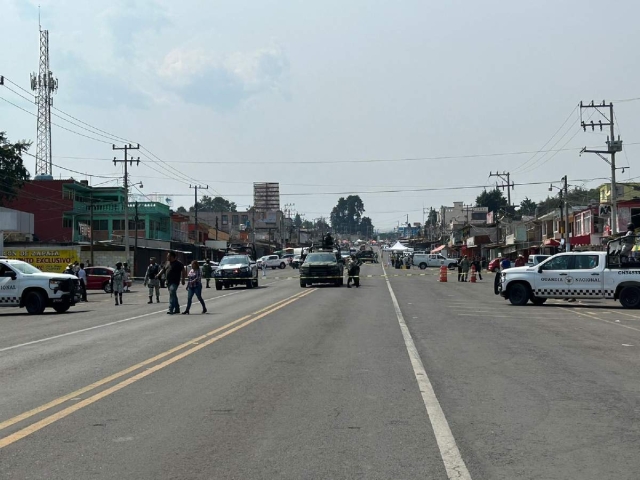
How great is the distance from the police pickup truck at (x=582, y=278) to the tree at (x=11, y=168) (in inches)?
1944

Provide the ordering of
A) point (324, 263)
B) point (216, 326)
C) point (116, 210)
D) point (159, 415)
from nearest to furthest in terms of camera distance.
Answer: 1. point (159, 415)
2. point (216, 326)
3. point (324, 263)
4. point (116, 210)

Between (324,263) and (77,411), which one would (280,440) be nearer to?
(77,411)

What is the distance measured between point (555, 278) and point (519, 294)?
59.2 inches

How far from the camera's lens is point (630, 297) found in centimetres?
2608

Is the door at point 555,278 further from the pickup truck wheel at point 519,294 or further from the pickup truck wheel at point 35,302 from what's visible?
the pickup truck wheel at point 35,302

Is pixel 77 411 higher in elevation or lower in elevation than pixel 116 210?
lower

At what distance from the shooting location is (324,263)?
143ft

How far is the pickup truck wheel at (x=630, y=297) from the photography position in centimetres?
2592

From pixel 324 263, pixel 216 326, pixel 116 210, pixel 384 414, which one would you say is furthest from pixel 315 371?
pixel 116 210

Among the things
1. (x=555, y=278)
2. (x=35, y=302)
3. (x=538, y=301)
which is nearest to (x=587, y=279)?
(x=555, y=278)

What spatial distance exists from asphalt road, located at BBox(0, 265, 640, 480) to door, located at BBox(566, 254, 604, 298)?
816cm

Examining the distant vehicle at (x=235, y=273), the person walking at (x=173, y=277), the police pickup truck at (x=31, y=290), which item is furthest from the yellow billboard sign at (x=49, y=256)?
the person walking at (x=173, y=277)

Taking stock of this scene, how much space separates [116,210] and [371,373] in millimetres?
76130

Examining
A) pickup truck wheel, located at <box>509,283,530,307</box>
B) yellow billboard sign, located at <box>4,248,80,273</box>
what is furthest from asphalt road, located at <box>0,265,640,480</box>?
yellow billboard sign, located at <box>4,248,80,273</box>
